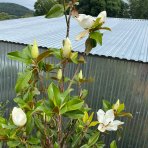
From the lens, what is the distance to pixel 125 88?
371 centimetres

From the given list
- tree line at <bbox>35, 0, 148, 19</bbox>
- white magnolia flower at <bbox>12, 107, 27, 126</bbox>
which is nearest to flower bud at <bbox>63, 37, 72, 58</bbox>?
white magnolia flower at <bbox>12, 107, 27, 126</bbox>

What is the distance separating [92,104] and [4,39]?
1.70m

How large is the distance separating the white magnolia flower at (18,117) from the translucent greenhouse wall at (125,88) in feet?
6.98

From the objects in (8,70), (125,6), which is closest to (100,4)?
(125,6)

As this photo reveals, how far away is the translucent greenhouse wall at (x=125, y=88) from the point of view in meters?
3.59

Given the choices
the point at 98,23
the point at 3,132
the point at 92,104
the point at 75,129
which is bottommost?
the point at 92,104

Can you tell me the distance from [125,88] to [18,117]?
7.37 ft

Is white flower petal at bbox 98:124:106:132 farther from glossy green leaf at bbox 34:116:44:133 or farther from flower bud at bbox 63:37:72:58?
flower bud at bbox 63:37:72:58

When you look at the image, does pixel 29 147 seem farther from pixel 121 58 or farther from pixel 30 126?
pixel 121 58

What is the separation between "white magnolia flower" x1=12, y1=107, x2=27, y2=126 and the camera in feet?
5.51

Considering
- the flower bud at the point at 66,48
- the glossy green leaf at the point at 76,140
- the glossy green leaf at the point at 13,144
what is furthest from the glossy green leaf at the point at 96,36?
the glossy green leaf at the point at 76,140

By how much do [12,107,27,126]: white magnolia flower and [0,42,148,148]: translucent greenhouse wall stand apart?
6.98 feet

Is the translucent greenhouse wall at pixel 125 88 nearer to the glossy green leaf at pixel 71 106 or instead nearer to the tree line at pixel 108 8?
the glossy green leaf at pixel 71 106

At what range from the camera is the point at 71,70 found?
3.94 m
